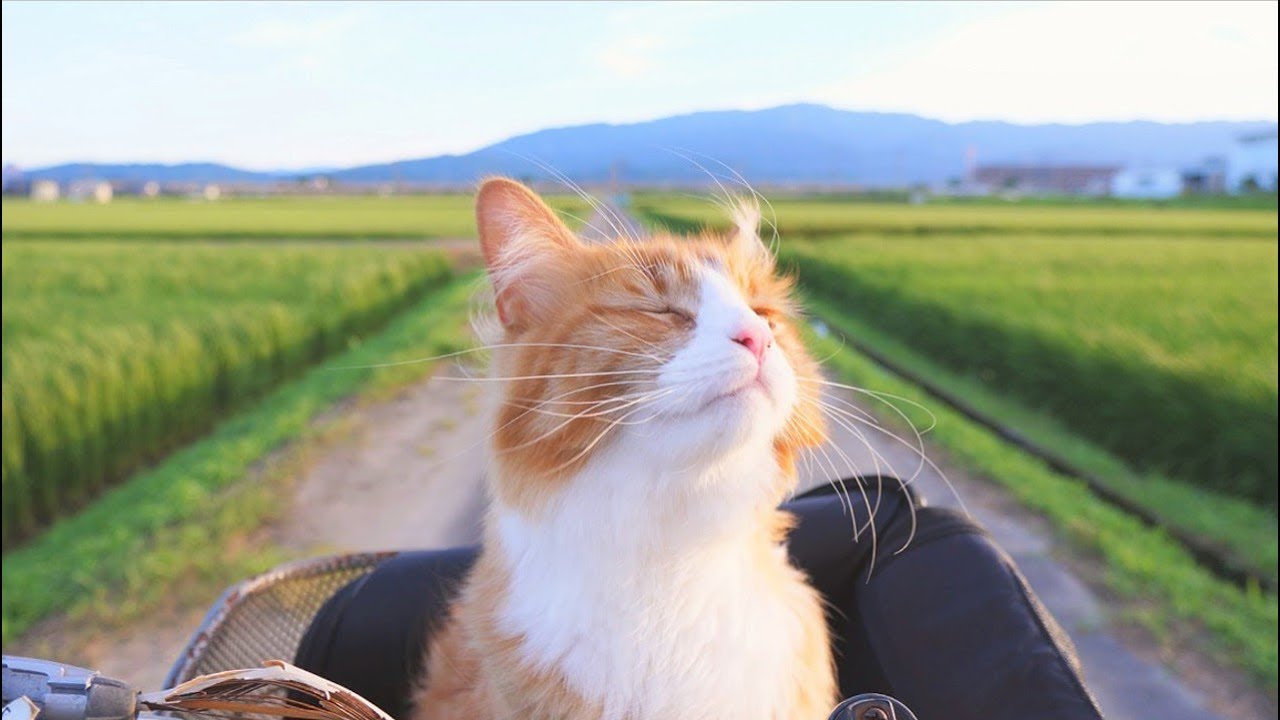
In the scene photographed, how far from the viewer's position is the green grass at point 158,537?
148 inches

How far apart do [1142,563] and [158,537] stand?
4.67 m

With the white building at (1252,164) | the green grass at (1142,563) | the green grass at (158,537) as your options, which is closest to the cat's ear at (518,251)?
the green grass at (158,537)

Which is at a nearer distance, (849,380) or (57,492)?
(57,492)

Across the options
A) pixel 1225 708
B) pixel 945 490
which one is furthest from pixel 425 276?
pixel 1225 708

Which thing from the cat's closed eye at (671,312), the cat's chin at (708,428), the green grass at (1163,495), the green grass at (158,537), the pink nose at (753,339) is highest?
the cat's closed eye at (671,312)

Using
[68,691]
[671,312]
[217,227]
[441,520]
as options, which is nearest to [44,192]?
→ [217,227]

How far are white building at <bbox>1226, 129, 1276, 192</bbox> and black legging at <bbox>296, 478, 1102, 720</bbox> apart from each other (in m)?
25.8

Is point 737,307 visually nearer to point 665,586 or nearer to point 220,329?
point 665,586

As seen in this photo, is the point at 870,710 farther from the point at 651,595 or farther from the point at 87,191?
the point at 87,191

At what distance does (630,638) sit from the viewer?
1.30 meters

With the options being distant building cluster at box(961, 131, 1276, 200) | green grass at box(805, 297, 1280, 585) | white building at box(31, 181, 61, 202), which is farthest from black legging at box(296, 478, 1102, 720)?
white building at box(31, 181, 61, 202)

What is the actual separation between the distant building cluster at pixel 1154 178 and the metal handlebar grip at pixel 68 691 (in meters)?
25.6

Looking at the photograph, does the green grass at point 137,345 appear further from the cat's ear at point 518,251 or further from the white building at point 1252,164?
the white building at point 1252,164

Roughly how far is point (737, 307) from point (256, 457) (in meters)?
5.18
